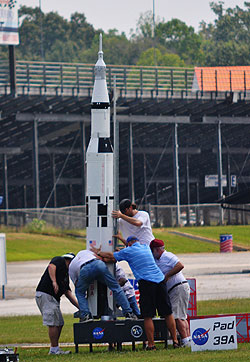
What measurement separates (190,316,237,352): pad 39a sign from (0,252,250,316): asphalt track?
36.2ft

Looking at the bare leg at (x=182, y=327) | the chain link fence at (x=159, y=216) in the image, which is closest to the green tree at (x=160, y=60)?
the chain link fence at (x=159, y=216)

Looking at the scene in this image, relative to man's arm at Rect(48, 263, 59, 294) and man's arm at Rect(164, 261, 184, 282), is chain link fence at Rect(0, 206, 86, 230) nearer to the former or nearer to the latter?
man's arm at Rect(48, 263, 59, 294)

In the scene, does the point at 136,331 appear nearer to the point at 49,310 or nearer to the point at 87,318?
the point at 87,318

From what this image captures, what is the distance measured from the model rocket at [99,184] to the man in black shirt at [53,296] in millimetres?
1826

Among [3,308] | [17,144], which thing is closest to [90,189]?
[3,308]

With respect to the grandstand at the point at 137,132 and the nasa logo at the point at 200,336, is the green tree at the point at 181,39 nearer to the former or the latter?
the grandstand at the point at 137,132

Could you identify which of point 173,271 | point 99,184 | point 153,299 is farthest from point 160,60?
point 153,299

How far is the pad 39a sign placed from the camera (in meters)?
16.1

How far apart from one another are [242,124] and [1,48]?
9700 centimetres

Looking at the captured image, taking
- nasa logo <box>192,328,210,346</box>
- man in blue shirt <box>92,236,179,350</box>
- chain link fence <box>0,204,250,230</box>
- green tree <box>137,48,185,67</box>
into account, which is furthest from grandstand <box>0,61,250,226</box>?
green tree <box>137,48,185,67</box>

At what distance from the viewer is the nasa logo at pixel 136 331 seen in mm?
17672

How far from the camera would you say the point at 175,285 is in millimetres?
17656

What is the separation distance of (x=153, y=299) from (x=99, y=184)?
3.67 metres

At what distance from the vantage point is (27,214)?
59.1 meters
